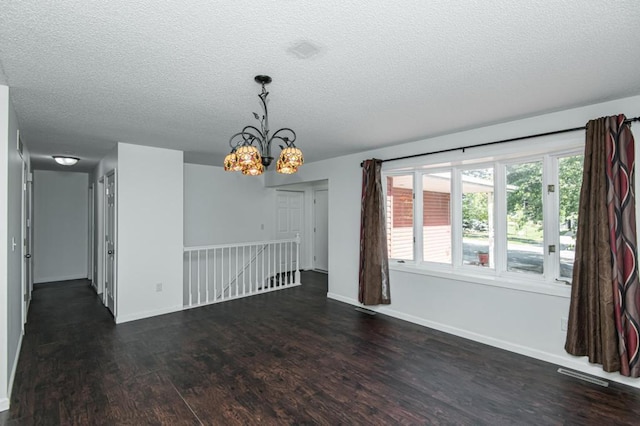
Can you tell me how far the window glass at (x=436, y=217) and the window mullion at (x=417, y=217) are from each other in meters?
0.04

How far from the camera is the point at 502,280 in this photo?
3484 mm

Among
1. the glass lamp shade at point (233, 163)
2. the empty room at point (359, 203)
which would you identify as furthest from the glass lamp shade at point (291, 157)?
the glass lamp shade at point (233, 163)

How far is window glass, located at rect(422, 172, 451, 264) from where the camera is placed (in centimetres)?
417

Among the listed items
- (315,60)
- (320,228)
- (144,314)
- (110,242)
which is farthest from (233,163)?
(320,228)

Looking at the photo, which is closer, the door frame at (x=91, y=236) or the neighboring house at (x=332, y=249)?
the neighboring house at (x=332, y=249)

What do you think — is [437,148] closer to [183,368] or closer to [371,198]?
[371,198]

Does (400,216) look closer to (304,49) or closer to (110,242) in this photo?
(304,49)

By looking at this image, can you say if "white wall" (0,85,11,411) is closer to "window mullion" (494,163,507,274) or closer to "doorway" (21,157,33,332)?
"doorway" (21,157,33,332)

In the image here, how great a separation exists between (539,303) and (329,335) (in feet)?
7.40

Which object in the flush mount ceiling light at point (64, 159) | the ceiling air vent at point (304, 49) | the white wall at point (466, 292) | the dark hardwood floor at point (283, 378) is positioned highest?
the ceiling air vent at point (304, 49)

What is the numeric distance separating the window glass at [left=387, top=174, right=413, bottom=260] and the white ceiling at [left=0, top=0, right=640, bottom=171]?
4.26ft

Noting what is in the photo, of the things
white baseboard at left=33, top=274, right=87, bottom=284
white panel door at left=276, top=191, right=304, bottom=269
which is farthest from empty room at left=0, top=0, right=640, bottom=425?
white panel door at left=276, top=191, right=304, bottom=269

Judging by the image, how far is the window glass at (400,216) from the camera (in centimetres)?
453

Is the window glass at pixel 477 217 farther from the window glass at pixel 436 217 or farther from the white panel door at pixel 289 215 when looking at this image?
the white panel door at pixel 289 215
